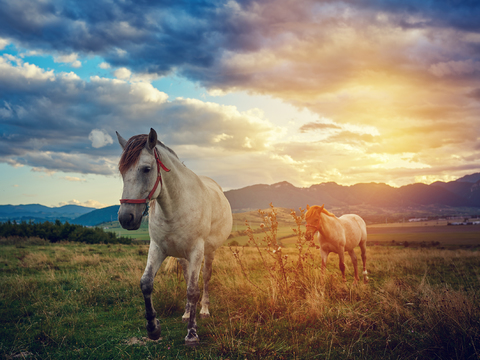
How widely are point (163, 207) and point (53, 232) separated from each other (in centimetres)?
3306

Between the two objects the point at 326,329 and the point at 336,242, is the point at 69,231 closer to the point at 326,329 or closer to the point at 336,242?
the point at 336,242

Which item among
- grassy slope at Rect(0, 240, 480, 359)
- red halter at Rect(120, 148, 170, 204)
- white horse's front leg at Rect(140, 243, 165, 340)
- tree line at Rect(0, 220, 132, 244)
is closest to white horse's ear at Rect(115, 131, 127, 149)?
red halter at Rect(120, 148, 170, 204)

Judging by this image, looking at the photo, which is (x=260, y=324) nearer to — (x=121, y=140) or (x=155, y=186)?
(x=155, y=186)

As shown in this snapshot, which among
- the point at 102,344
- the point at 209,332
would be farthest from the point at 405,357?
the point at 102,344

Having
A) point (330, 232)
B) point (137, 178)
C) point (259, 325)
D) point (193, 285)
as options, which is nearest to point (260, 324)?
point (259, 325)

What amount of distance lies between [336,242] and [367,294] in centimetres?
274

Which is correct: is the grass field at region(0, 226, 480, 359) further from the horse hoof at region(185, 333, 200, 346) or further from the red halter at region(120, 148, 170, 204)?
the red halter at region(120, 148, 170, 204)

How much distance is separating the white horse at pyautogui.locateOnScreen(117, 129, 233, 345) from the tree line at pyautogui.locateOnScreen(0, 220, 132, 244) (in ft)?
99.8

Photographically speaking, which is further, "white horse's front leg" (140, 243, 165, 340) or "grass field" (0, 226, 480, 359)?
"white horse's front leg" (140, 243, 165, 340)

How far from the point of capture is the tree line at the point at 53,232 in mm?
29386

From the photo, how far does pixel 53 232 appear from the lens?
3041 centimetres

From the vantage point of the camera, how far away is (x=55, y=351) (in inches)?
160

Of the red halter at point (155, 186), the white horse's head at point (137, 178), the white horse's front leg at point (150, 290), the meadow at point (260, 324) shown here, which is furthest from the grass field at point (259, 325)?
the red halter at point (155, 186)

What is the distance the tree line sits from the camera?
1157 inches
